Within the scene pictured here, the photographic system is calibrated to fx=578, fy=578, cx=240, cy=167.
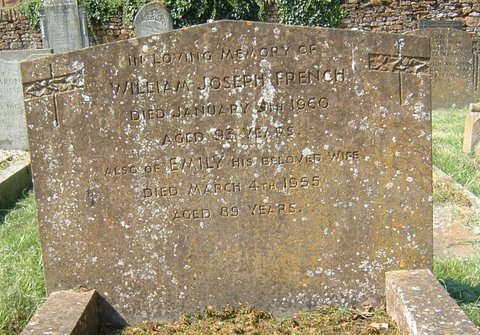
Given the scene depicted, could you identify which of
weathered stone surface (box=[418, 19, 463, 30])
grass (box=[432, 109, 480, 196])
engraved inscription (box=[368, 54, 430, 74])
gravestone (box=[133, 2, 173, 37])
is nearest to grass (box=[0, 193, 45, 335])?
engraved inscription (box=[368, 54, 430, 74])

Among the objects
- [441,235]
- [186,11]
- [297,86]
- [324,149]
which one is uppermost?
[186,11]

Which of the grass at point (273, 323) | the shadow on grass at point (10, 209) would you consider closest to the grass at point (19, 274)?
the shadow on grass at point (10, 209)

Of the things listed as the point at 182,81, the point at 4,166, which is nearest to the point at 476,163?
the point at 182,81

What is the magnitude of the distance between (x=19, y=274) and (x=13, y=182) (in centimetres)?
323

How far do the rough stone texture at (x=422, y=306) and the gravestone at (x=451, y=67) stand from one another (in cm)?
1167

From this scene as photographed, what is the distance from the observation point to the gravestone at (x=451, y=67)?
546 inches

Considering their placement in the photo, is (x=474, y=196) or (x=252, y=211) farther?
(x=474, y=196)

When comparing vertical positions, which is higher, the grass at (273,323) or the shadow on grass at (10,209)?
the grass at (273,323)

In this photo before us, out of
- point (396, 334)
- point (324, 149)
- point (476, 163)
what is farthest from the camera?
point (476, 163)

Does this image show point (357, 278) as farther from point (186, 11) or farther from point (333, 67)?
point (186, 11)

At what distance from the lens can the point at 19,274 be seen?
3.91 metres

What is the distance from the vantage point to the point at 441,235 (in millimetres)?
5086

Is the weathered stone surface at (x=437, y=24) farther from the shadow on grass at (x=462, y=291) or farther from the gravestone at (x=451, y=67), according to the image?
the shadow on grass at (x=462, y=291)

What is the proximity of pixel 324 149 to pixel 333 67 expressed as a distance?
0.44 m
